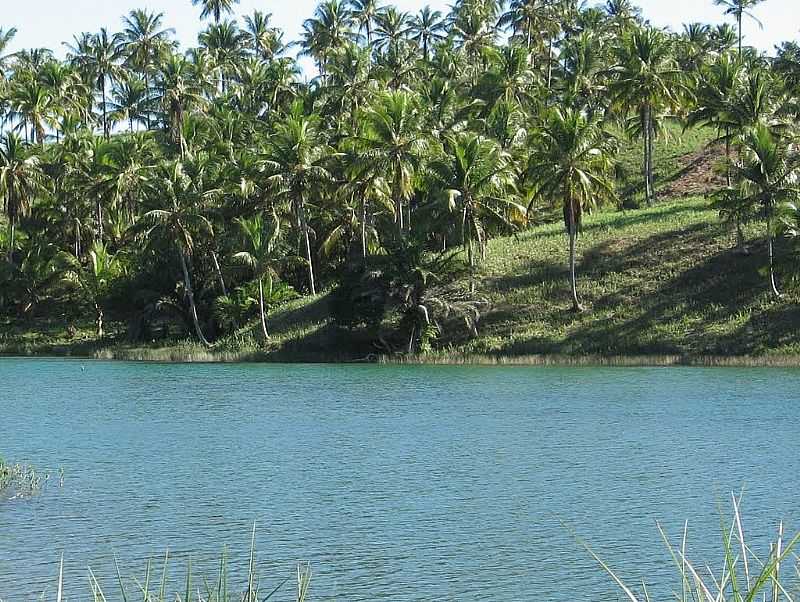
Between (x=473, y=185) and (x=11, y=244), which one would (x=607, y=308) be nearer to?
(x=473, y=185)

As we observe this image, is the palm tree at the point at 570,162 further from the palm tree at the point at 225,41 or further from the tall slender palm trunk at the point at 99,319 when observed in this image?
the palm tree at the point at 225,41

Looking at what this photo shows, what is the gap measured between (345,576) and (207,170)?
174ft

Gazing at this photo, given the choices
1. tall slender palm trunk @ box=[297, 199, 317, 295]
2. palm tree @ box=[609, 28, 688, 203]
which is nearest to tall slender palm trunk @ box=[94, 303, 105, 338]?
tall slender palm trunk @ box=[297, 199, 317, 295]

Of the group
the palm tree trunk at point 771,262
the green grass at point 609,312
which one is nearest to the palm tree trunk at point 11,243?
the green grass at point 609,312

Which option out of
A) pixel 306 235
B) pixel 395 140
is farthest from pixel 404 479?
pixel 306 235

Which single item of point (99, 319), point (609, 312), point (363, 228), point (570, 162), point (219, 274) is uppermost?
point (570, 162)

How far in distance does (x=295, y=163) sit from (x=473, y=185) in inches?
465

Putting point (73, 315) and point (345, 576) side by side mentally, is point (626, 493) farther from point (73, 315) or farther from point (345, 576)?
point (73, 315)

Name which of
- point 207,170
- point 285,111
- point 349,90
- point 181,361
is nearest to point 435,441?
point 181,361

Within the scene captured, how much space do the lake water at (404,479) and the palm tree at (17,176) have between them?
31.3 meters

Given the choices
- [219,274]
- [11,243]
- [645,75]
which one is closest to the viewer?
[219,274]

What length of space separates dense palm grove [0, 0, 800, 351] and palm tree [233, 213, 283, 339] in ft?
0.45

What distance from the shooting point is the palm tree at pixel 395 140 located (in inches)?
2271

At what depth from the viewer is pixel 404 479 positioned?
22688mm
